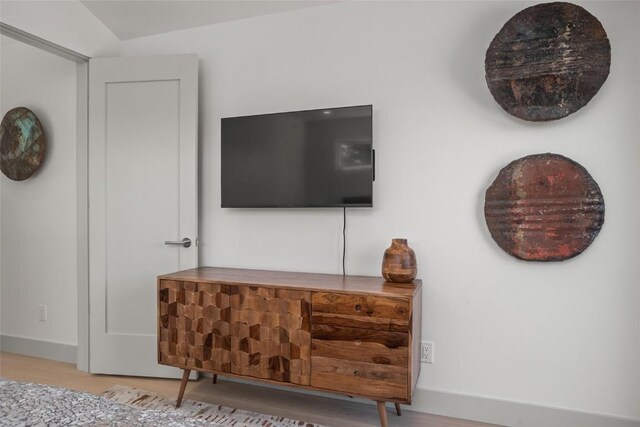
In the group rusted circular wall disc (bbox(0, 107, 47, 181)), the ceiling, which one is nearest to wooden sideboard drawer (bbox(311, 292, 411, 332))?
the ceiling

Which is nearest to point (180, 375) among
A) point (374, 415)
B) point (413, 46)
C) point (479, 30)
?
point (374, 415)

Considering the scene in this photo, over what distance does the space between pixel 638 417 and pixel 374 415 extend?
1.26 m

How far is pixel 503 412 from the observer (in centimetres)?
206

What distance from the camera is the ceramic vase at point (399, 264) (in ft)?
6.61

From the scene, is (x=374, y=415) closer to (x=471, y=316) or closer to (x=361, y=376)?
(x=361, y=376)

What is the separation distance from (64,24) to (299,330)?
8.12ft

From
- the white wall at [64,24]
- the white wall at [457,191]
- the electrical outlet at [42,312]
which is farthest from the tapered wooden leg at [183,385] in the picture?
the white wall at [64,24]

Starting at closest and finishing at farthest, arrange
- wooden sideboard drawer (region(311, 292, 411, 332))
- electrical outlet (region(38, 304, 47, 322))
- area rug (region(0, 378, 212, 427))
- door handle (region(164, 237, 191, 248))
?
area rug (region(0, 378, 212, 427)), wooden sideboard drawer (region(311, 292, 411, 332)), door handle (region(164, 237, 191, 248)), electrical outlet (region(38, 304, 47, 322))

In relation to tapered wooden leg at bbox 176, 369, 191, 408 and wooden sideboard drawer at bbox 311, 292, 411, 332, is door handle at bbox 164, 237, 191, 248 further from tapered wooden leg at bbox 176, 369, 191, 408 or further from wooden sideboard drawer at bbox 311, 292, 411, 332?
wooden sideboard drawer at bbox 311, 292, 411, 332

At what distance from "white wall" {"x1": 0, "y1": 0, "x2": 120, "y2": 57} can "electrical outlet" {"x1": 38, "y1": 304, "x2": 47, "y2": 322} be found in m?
1.95

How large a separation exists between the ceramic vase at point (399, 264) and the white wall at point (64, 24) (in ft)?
8.03

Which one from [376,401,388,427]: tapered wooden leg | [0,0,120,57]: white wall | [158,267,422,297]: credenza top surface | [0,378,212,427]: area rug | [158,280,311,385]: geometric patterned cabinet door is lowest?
[376,401,388,427]: tapered wooden leg

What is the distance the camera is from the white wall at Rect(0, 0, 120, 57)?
2.31 m

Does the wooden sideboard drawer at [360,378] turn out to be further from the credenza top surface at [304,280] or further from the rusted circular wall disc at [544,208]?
the rusted circular wall disc at [544,208]
